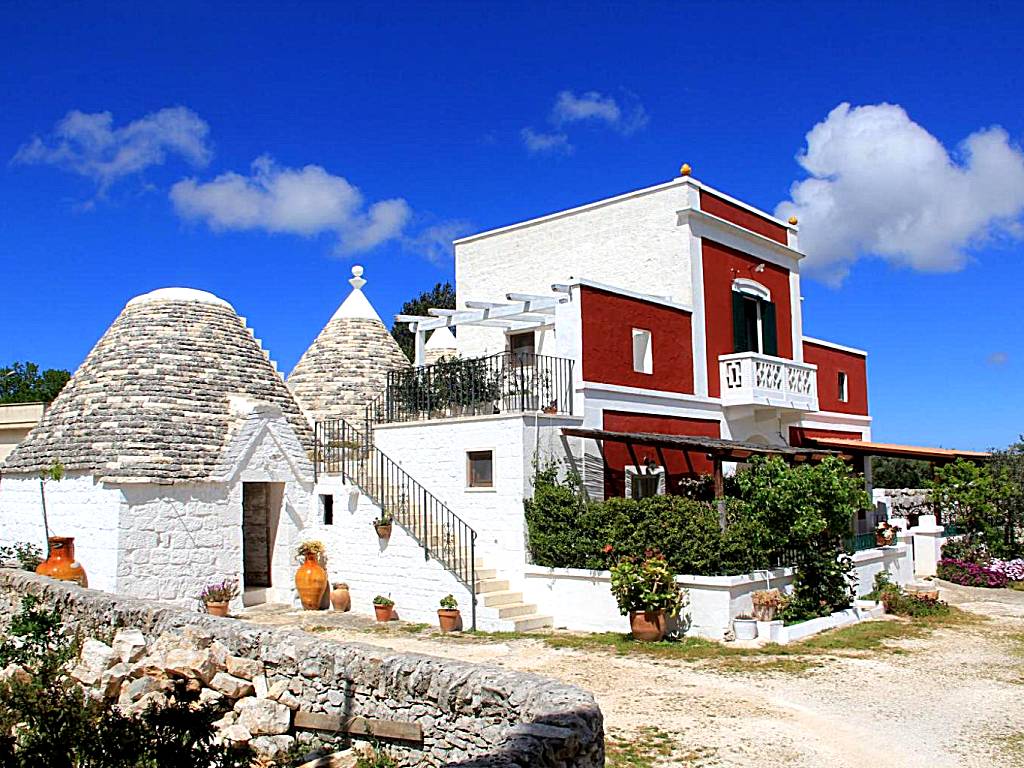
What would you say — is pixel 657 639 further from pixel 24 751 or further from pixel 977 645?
pixel 24 751

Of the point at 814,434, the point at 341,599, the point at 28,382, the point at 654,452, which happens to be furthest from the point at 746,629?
the point at 28,382

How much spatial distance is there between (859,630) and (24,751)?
39.3 feet

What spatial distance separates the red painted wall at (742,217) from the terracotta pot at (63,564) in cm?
1452

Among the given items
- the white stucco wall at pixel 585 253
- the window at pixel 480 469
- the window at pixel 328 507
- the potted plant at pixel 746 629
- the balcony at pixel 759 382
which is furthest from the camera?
the balcony at pixel 759 382

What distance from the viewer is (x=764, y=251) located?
22.7 metres

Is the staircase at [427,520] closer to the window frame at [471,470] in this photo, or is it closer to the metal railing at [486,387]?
the window frame at [471,470]

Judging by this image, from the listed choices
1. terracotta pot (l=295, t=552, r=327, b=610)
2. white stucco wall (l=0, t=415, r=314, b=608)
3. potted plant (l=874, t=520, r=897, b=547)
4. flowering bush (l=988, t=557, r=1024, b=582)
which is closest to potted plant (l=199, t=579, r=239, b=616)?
white stucco wall (l=0, t=415, r=314, b=608)

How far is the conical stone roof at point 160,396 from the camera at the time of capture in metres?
16.5

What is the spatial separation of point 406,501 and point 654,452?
5.10 m

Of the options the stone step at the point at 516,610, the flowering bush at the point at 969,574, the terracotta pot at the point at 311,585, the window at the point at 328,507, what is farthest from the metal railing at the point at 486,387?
the flowering bush at the point at 969,574

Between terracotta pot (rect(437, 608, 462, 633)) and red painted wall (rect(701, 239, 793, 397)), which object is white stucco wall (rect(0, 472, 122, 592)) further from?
red painted wall (rect(701, 239, 793, 397))

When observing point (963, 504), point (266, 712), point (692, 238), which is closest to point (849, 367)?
point (963, 504)

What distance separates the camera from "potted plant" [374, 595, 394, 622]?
1616 cm

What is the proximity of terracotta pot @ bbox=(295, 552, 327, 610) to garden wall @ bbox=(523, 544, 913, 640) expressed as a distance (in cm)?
431
